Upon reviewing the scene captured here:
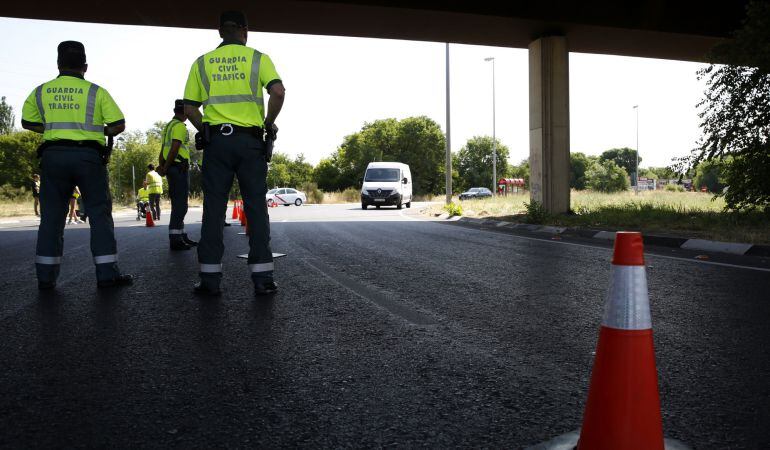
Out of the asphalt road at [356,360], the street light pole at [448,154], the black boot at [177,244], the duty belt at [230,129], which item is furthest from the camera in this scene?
the street light pole at [448,154]

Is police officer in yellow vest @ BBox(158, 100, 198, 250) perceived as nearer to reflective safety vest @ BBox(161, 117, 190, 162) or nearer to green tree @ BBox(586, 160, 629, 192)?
reflective safety vest @ BBox(161, 117, 190, 162)

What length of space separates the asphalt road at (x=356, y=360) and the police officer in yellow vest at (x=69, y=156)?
0.31m

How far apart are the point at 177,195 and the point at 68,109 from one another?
12.1 ft

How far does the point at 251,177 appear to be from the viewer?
4.92 meters

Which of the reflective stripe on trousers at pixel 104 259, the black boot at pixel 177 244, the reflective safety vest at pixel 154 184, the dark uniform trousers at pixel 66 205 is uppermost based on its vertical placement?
the reflective safety vest at pixel 154 184

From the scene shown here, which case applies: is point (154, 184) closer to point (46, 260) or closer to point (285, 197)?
point (46, 260)

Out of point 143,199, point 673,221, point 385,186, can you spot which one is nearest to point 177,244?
point 673,221

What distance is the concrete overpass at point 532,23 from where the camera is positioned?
13602 mm

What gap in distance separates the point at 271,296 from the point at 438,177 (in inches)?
2685

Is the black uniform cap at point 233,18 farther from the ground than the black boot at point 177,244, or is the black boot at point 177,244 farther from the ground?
the black uniform cap at point 233,18

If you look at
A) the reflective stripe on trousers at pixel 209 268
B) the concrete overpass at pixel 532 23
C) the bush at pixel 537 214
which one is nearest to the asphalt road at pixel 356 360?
the reflective stripe on trousers at pixel 209 268

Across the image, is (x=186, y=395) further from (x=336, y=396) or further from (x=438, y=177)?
(x=438, y=177)

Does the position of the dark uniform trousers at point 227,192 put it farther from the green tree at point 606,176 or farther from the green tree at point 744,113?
the green tree at point 606,176

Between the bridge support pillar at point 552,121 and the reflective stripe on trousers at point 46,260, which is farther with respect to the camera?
the bridge support pillar at point 552,121
